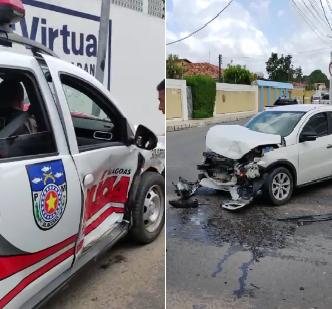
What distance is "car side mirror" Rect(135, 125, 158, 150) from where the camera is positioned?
3.81m

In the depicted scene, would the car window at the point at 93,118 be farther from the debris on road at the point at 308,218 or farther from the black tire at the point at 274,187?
the black tire at the point at 274,187

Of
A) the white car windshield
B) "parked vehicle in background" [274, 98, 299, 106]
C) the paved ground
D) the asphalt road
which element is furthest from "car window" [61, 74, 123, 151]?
"parked vehicle in background" [274, 98, 299, 106]

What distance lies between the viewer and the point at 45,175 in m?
2.46

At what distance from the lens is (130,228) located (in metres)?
3.95

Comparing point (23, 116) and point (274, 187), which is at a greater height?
point (23, 116)

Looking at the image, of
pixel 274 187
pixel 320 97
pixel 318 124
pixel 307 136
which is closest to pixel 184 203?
pixel 274 187

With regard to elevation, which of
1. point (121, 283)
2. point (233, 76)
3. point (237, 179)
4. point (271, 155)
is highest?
point (233, 76)

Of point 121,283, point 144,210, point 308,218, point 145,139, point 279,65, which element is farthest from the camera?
point 308,218

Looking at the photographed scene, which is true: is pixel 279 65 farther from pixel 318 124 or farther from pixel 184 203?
pixel 318 124

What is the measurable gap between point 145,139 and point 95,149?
29.0 inches

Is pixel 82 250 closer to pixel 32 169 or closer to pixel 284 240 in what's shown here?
pixel 32 169

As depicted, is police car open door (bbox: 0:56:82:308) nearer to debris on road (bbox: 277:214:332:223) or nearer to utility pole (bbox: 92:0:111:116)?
debris on road (bbox: 277:214:332:223)

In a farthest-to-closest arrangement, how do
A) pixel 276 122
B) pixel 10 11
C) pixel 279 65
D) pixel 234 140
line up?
pixel 276 122, pixel 234 140, pixel 279 65, pixel 10 11

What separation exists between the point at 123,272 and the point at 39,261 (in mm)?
1328
